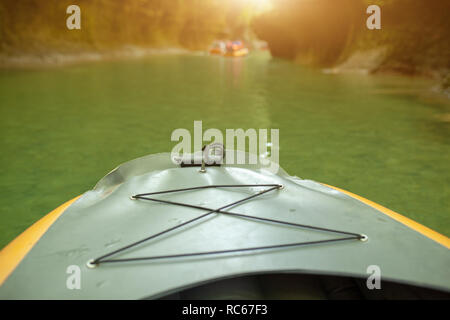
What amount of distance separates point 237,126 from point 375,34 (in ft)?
25.3

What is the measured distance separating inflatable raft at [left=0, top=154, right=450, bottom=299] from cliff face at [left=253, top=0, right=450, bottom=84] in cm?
784

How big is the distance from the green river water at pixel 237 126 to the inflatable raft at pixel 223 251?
48.6 inches

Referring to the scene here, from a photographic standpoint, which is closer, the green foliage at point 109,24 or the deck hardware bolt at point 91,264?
the deck hardware bolt at point 91,264

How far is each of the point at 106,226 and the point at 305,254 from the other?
2.38 feet

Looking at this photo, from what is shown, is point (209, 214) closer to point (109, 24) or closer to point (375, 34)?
point (375, 34)

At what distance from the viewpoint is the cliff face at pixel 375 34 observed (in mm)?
9117

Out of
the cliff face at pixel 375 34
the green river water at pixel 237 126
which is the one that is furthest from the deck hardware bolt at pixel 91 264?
the cliff face at pixel 375 34

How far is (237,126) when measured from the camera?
204 inches

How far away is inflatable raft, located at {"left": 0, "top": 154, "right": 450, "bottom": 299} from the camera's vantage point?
1.10 meters

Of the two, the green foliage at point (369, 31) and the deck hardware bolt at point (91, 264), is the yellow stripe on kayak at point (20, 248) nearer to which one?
the deck hardware bolt at point (91, 264)

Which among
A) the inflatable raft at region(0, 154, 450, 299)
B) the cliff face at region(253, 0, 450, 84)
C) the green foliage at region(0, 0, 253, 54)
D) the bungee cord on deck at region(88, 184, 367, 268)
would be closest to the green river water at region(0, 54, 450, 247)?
the cliff face at region(253, 0, 450, 84)

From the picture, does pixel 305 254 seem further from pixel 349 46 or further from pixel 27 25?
pixel 27 25

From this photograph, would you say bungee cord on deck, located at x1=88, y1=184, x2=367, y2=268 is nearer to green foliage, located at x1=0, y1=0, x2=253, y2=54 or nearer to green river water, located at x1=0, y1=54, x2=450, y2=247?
green river water, located at x1=0, y1=54, x2=450, y2=247

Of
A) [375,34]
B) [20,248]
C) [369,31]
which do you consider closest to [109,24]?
[369,31]
